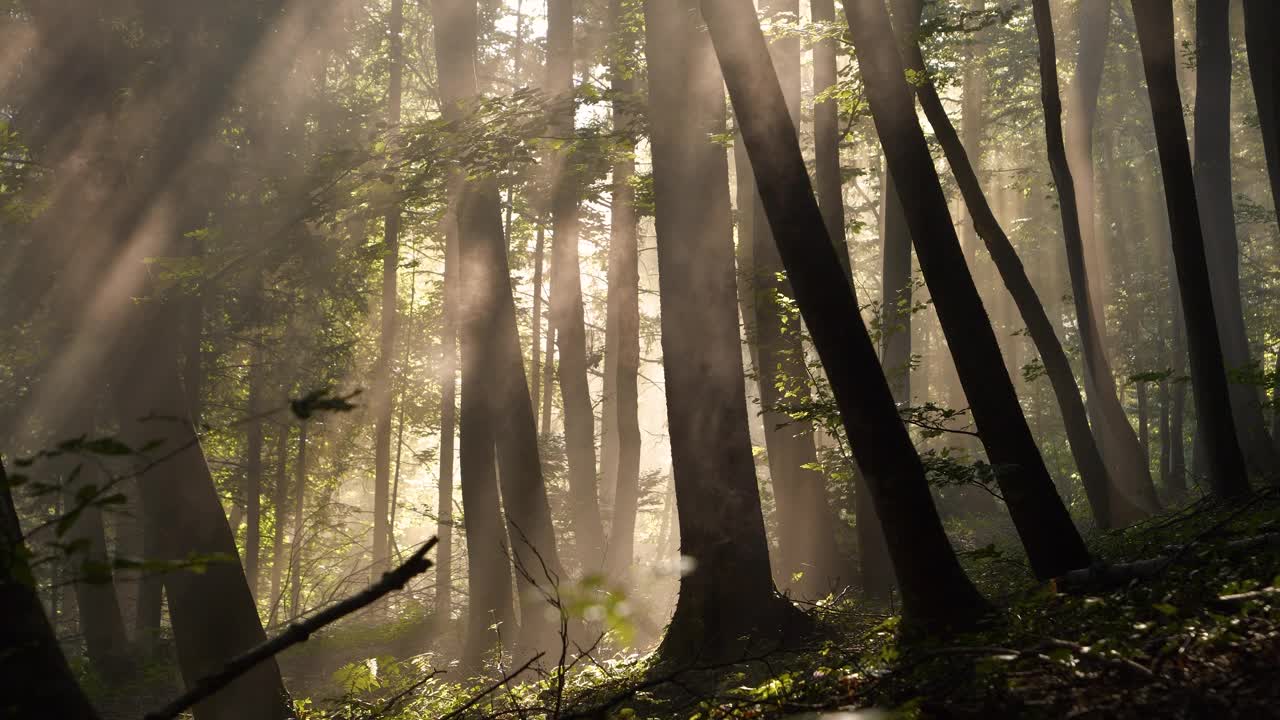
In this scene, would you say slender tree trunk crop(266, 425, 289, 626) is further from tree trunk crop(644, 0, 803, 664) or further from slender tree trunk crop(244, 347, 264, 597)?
tree trunk crop(644, 0, 803, 664)

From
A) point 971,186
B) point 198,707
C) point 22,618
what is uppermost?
point 971,186

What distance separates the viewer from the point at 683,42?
852 cm

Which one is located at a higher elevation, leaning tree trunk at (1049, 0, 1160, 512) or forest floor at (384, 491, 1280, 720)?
leaning tree trunk at (1049, 0, 1160, 512)

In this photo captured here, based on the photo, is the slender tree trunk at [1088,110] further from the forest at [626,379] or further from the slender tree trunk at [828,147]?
the slender tree trunk at [828,147]

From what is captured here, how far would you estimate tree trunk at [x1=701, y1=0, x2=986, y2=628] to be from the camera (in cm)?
518

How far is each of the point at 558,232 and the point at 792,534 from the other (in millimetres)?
11331

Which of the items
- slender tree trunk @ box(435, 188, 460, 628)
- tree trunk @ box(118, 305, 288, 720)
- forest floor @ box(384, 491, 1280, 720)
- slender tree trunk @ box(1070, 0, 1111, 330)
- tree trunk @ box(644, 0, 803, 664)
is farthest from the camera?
slender tree trunk @ box(435, 188, 460, 628)

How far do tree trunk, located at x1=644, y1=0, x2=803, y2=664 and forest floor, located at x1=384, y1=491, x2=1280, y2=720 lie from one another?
1.71 m

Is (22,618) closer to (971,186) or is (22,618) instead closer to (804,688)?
(804,688)

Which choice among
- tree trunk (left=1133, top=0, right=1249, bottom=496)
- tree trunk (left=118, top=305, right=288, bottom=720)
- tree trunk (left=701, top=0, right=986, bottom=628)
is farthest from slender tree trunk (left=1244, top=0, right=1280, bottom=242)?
tree trunk (left=118, top=305, right=288, bottom=720)

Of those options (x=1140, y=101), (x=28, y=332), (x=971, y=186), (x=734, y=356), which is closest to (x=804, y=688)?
(x=734, y=356)

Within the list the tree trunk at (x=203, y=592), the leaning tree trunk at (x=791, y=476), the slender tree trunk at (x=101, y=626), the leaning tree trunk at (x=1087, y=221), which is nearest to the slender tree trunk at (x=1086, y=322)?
the leaning tree trunk at (x=1087, y=221)

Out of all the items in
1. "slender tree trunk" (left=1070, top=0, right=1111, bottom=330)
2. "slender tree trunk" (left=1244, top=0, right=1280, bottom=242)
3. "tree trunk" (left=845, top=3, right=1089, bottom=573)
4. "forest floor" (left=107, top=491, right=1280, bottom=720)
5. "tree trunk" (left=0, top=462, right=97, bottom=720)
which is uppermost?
"slender tree trunk" (left=1070, top=0, right=1111, bottom=330)

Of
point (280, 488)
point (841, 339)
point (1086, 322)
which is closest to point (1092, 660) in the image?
point (841, 339)
